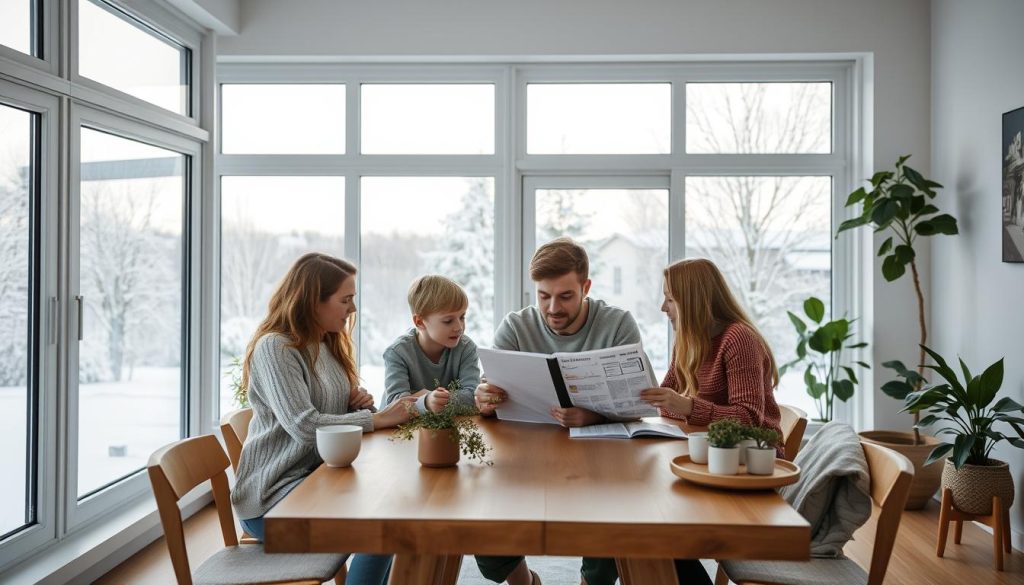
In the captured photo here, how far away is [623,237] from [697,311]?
2.39 meters

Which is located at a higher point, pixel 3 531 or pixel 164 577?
pixel 3 531

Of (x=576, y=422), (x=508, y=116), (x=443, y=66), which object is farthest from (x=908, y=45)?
(x=576, y=422)

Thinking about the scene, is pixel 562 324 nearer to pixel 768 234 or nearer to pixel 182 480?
pixel 182 480

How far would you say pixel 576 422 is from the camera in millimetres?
2338

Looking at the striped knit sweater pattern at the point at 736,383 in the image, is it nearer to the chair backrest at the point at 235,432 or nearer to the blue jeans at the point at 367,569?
the blue jeans at the point at 367,569

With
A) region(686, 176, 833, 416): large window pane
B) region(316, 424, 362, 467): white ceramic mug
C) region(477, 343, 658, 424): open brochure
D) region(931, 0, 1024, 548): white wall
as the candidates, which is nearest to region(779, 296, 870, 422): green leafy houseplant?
region(686, 176, 833, 416): large window pane

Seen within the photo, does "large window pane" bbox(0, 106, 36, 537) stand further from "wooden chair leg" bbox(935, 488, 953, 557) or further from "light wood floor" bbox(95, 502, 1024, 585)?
"wooden chair leg" bbox(935, 488, 953, 557)

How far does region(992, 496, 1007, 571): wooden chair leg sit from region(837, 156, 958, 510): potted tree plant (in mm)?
628

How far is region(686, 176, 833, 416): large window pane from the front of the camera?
4.80 metres

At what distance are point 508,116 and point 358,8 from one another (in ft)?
3.36

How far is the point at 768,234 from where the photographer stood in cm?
482

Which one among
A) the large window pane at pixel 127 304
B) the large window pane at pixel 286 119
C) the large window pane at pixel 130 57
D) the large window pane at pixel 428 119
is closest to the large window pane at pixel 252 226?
the large window pane at pixel 286 119

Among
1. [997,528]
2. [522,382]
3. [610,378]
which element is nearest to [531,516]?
[610,378]

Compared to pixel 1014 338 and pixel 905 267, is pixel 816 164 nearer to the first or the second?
pixel 905 267
